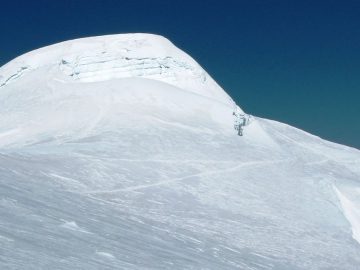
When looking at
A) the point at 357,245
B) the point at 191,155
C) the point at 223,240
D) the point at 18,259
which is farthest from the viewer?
the point at 191,155

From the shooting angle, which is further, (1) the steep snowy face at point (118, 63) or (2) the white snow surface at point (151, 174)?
(1) the steep snowy face at point (118, 63)

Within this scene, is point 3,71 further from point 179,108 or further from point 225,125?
point 225,125

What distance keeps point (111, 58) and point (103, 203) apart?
55.1ft

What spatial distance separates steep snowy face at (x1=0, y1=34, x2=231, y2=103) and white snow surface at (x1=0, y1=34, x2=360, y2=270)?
0.07 meters

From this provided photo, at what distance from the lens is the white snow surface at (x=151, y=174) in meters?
11.8

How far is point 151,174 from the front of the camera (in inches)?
816

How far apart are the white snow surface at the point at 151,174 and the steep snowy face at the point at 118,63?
0.23 feet

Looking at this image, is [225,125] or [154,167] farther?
[225,125]

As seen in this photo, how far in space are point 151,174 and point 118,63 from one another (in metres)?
11.9

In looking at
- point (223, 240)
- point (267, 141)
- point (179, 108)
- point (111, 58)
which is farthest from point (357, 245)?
point (111, 58)

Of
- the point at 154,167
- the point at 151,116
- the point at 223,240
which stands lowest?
the point at 223,240

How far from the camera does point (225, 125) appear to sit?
28.6 m

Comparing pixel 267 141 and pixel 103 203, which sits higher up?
pixel 267 141

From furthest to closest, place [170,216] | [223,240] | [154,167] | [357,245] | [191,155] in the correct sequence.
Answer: [191,155] → [154,167] → [357,245] → [170,216] → [223,240]
